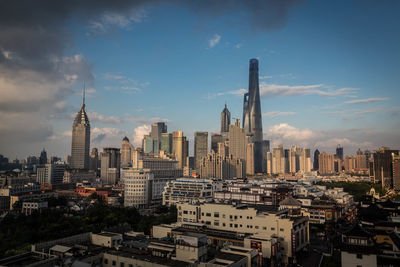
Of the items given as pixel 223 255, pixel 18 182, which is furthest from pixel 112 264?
pixel 18 182

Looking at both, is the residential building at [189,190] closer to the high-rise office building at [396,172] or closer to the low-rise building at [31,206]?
the low-rise building at [31,206]

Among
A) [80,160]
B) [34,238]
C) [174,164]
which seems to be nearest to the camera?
[34,238]

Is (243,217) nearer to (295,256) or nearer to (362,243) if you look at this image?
(295,256)

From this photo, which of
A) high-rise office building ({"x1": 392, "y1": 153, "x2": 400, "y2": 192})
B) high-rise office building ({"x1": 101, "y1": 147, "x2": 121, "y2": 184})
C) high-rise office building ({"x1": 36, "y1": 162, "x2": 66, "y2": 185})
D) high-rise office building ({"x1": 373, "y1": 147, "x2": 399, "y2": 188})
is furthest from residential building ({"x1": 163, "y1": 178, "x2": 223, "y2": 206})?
high-rise office building ({"x1": 36, "y1": 162, "x2": 66, "y2": 185})

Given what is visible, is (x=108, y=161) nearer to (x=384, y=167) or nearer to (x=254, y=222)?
(x=384, y=167)

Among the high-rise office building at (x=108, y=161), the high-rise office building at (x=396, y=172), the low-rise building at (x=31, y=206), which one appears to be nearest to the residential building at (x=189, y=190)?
the low-rise building at (x=31, y=206)

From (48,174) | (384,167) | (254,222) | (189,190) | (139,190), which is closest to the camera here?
(254,222)

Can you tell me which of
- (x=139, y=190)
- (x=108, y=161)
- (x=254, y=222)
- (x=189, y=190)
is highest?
(x=108, y=161)

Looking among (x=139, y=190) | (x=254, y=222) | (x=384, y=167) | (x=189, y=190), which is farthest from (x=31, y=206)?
(x=384, y=167)

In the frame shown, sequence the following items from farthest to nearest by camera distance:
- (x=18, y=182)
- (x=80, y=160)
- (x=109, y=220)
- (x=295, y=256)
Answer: (x=80, y=160), (x=18, y=182), (x=109, y=220), (x=295, y=256)
